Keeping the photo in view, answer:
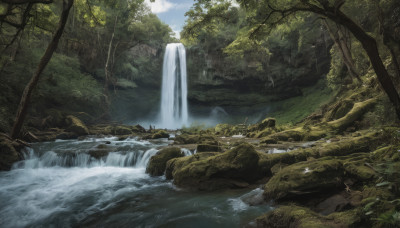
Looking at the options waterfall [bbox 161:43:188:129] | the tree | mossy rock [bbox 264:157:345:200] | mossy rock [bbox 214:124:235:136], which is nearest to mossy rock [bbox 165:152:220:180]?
mossy rock [bbox 264:157:345:200]

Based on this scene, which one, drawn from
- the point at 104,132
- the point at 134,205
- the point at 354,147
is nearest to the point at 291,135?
the point at 354,147

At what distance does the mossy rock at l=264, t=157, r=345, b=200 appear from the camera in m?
4.34

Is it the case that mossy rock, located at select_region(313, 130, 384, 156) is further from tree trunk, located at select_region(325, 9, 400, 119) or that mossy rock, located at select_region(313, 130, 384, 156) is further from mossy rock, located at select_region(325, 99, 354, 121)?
mossy rock, located at select_region(325, 99, 354, 121)

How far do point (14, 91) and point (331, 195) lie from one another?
19672mm

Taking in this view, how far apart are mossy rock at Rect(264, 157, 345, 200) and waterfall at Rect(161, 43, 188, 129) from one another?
28.2m

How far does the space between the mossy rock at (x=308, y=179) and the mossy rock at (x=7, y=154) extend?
10379 mm

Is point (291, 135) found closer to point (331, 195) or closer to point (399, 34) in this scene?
point (399, 34)

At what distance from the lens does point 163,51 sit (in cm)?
3359

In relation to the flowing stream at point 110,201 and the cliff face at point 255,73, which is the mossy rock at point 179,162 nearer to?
the flowing stream at point 110,201

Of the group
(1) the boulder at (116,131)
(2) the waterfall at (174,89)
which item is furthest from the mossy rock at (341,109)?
(2) the waterfall at (174,89)

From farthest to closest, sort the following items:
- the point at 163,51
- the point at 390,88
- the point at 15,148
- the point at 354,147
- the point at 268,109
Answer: the point at 163,51 < the point at 268,109 < the point at 15,148 < the point at 354,147 < the point at 390,88

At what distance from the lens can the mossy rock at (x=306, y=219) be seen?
3013 millimetres

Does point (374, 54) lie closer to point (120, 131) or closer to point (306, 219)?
point (306, 219)

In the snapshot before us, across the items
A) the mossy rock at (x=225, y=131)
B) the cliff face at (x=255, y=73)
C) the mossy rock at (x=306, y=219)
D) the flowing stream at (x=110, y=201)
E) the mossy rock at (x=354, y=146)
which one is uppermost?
the cliff face at (x=255, y=73)
